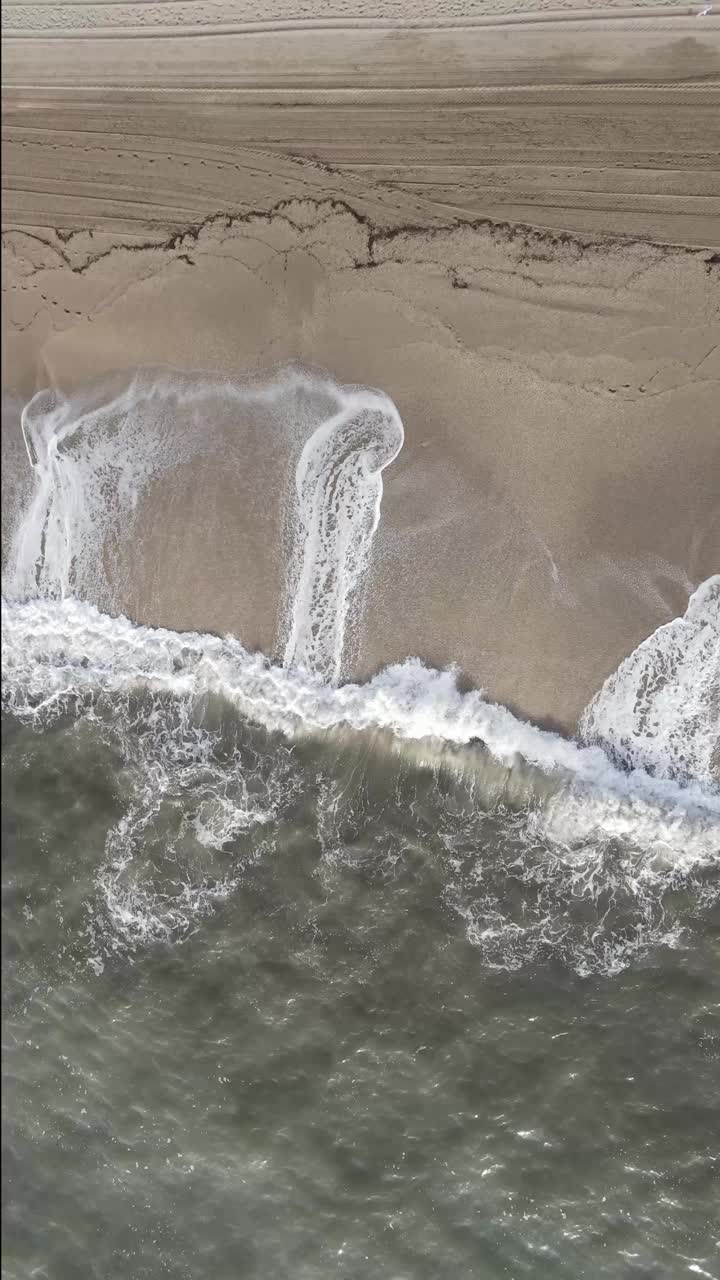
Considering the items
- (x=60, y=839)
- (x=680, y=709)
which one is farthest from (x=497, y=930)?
(x=60, y=839)

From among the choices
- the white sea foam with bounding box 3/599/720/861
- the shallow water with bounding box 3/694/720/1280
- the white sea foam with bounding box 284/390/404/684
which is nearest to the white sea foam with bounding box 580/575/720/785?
the white sea foam with bounding box 3/599/720/861

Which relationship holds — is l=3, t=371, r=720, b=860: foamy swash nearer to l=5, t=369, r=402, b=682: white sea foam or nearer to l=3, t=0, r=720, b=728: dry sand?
l=5, t=369, r=402, b=682: white sea foam

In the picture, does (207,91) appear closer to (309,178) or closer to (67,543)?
(309,178)

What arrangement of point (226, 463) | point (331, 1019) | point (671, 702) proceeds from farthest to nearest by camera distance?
point (226, 463), point (331, 1019), point (671, 702)

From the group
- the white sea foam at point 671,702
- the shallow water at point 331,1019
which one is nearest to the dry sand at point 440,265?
the white sea foam at point 671,702

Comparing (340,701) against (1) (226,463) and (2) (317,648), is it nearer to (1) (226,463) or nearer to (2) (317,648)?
(2) (317,648)

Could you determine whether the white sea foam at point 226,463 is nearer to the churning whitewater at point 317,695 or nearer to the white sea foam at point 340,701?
the churning whitewater at point 317,695

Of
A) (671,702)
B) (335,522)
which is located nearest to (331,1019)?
(671,702)
